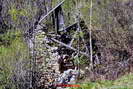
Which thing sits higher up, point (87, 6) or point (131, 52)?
point (87, 6)

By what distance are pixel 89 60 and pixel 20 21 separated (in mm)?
3408

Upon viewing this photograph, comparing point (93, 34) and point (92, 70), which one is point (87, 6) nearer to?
point (93, 34)

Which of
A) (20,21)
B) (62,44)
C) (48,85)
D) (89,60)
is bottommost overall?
(48,85)

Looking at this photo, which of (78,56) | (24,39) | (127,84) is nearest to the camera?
(127,84)

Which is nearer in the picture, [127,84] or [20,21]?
[127,84]

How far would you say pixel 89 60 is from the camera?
9.50 m

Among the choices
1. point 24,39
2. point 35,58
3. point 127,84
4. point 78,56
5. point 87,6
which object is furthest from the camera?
point 87,6

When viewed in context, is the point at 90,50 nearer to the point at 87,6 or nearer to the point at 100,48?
the point at 100,48

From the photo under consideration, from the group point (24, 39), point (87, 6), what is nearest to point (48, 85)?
point (24, 39)

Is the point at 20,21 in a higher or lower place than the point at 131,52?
higher

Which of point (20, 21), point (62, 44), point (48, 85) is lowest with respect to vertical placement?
point (48, 85)

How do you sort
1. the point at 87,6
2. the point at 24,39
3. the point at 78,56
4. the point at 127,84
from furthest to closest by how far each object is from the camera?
the point at 87,6
the point at 78,56
the point at 24,39
the point at 127,84

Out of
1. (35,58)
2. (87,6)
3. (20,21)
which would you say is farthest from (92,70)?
(20,21)

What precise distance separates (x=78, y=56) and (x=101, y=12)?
6.41ft
